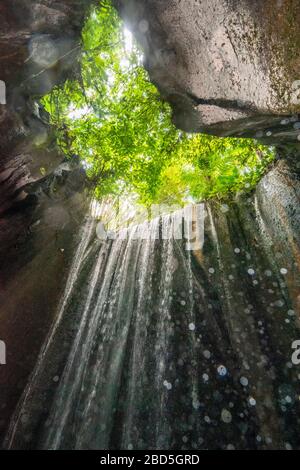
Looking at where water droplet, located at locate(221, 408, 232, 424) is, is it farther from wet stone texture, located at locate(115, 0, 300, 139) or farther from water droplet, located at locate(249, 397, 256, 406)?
wet stone texture, located at locate(115, 0, 300, 139)

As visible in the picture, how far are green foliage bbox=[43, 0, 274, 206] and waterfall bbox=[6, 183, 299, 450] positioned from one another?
1926 mm

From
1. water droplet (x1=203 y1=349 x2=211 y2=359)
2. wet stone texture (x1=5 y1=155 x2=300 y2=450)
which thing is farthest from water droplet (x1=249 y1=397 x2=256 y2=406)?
water droplet (x1=203 y1=349 x2=211 y2=359)

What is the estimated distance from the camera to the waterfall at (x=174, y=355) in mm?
4562

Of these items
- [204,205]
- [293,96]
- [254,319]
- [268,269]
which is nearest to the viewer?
[293,96]

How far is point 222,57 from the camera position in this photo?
3.97 metres

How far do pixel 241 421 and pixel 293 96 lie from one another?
4607 millimetres

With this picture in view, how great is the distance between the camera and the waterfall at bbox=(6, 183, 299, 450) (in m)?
4.56

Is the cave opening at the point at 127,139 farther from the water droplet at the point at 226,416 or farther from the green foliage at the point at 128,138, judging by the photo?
the water droplet at the point at 226,416

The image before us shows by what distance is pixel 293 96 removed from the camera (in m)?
3.15

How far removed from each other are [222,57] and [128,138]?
4.64 metres

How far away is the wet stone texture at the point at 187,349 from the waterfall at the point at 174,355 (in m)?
0.02

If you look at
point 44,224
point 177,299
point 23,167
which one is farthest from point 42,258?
point 177,299

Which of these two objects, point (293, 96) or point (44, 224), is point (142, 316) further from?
point (293, 96)

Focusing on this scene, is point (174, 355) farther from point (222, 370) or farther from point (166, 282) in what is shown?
point (166, 282)
